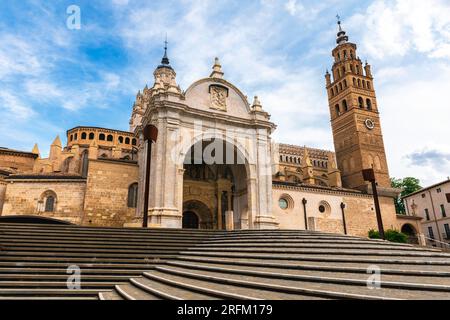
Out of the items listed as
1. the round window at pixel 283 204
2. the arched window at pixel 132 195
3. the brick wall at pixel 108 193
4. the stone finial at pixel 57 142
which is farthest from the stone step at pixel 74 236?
the stone finial at pixel 57 142

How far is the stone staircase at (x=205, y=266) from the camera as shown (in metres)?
4.96

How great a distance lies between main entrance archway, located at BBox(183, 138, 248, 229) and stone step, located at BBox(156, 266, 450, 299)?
55.5ft

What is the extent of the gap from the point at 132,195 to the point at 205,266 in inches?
648

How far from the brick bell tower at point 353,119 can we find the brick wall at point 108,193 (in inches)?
1403

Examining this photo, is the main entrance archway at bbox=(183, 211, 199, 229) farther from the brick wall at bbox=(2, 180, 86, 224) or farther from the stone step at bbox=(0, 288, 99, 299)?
the stone step at bbox=(0, 288, 99, 299)

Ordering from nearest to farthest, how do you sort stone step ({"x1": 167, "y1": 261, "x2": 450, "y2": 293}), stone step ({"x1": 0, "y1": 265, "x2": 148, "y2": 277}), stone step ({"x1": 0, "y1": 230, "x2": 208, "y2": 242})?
stone step ({"x1": 167, "y1": 261, "x2": 450, "y2": 293}) < stone step ({"x1": 0, "y1": 265, "x2": 148, "y2": 277}) < stone step ({"x1": 0, "y1": 230, "x2": 208, "y2": 242})

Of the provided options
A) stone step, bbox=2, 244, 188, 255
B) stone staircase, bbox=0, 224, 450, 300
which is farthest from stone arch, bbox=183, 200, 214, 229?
stone step, bbox=2, 244, 188, 255

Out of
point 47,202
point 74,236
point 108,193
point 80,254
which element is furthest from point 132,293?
point 47,202

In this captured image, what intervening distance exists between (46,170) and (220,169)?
19048 mm

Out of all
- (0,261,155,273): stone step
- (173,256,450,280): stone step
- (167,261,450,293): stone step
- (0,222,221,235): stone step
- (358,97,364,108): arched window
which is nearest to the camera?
(167,261,450,293): stone step

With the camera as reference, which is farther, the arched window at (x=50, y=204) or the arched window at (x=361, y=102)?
the arched window at (x=361, y=102)

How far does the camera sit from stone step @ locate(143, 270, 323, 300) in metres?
4.79

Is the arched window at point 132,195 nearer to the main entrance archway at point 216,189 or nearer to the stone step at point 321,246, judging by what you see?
the main entrance archway at point 216,189
